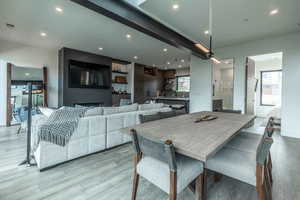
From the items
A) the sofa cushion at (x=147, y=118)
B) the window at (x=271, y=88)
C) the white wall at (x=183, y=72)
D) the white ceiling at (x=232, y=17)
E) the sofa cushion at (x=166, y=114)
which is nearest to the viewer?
the sofa cushion at (x=147, y=118)

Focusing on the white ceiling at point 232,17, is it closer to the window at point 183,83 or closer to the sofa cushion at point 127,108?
the sofa cushion at point 127,108

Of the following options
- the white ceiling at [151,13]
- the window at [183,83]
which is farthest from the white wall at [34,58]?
the window at [183,83]

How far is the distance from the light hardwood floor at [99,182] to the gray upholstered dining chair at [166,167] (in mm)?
399

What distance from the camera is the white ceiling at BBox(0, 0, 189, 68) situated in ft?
9.30

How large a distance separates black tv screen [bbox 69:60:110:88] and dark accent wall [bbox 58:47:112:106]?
7.2 inches

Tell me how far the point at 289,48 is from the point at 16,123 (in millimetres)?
8633

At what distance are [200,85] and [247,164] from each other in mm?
4550

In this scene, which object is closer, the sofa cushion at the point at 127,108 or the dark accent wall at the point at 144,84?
the sofa cushion at the point at 127,108

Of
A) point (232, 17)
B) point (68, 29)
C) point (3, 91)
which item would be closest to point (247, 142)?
point (232, 17)

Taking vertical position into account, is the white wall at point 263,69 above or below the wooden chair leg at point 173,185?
above

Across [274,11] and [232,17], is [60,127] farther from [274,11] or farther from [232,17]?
[274,11]

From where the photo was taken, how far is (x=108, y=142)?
2.87 meters

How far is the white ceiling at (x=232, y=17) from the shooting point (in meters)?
2.59

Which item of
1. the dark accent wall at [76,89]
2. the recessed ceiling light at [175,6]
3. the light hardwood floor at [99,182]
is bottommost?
the light hardwood floor at [99,182]
